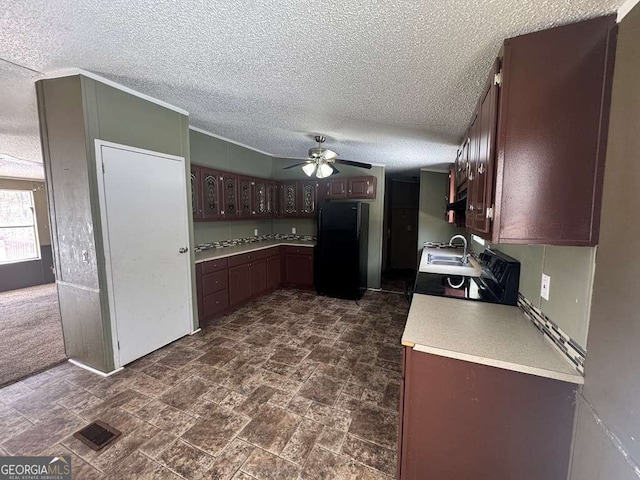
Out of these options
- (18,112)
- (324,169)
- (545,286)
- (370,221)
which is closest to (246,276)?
(324,169)

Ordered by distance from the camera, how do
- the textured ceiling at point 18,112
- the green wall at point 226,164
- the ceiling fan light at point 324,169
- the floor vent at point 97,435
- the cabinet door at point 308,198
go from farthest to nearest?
the cabinet door at point 308,198 → the green wall at point 226,164 → the ceiling fan light at point 324,169 → the textured ceiling at point 18,112 → the floor vent at point 97,435

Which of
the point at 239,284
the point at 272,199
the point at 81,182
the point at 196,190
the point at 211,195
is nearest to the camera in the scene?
the point at 81,182

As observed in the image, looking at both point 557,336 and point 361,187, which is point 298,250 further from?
point 557,336

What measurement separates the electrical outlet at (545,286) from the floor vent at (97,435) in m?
2.74

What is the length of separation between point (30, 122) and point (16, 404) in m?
2.88

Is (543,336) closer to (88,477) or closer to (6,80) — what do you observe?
(88,477)

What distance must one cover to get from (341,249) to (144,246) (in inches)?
110

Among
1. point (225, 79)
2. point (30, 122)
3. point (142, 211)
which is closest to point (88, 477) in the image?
point (142, 211)

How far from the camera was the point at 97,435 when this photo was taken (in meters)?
1.73

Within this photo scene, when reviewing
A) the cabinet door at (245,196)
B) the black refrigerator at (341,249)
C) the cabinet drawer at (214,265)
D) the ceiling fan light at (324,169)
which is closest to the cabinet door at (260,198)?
the cabinet door at (245,196)

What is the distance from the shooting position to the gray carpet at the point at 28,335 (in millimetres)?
2494

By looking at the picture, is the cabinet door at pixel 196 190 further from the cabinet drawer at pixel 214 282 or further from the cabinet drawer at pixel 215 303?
the cabinet drawer at pixel 215 303

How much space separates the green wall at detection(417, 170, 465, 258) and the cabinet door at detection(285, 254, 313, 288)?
2.29m

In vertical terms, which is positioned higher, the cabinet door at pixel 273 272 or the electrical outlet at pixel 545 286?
the electrical outlet at pixel 545 286
